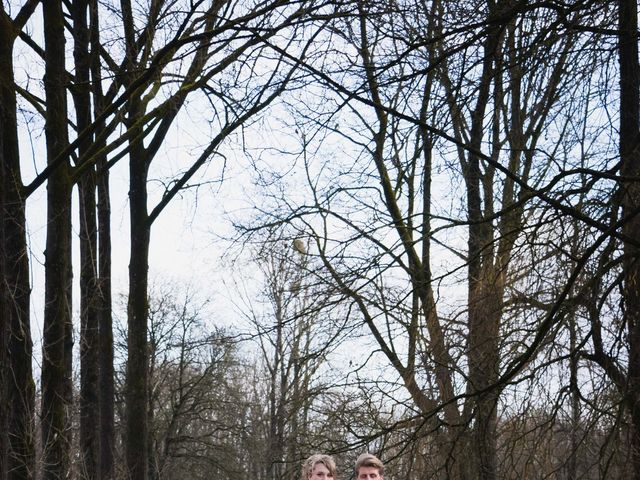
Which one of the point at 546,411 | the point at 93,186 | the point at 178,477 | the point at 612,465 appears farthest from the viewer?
the point at 178,477

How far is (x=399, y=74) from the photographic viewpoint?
7.02m

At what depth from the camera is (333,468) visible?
22.7 ft

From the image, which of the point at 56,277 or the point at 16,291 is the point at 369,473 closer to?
the point at 16,291

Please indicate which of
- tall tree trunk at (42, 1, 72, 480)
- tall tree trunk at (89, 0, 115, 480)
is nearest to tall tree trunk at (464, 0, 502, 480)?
tall tree trunk at (42, 1, 72, 480)

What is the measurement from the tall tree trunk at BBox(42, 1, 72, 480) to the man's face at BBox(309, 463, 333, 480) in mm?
4155

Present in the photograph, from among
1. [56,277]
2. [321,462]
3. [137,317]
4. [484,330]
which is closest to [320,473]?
[321,462]

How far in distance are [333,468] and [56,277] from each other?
482 centimetres

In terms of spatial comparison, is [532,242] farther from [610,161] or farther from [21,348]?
[21,348]

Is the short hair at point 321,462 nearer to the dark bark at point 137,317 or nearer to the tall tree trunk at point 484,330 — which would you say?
the tall tree trunk at point 484,330

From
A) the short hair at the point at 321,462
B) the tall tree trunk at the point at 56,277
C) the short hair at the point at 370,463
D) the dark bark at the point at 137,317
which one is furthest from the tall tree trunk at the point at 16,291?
the short hair at the point at 370,463

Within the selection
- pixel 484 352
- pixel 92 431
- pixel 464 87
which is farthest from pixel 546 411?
pixel 92 431

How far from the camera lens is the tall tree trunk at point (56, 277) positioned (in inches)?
408

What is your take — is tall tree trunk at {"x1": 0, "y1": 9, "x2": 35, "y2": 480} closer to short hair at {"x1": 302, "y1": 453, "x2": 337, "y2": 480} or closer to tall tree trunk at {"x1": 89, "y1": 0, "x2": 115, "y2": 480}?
short hair at {"x1": 302, "y1": 453, "x2": 337, "y2": 480}

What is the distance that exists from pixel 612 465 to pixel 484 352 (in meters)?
1.71
